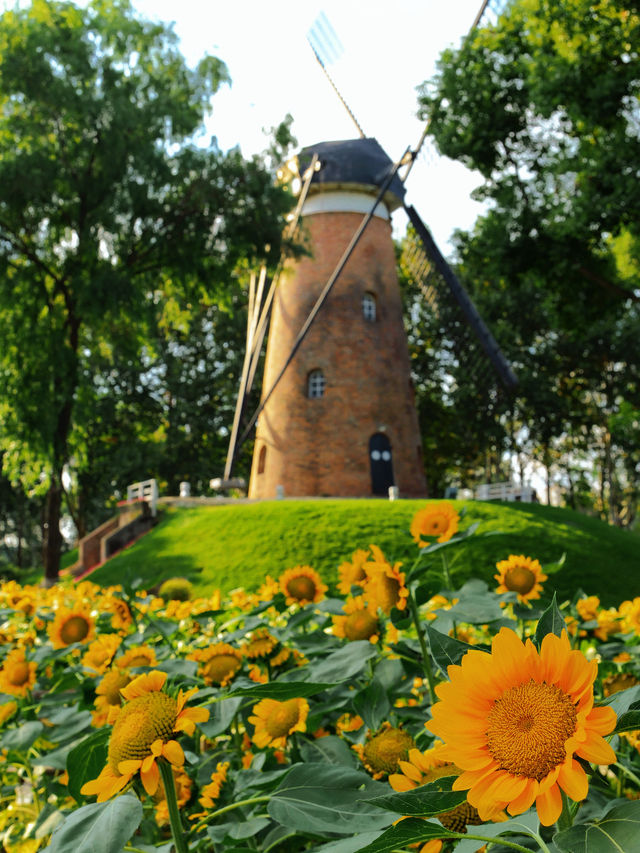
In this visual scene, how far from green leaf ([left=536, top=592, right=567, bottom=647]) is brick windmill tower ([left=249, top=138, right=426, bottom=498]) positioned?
15.9m

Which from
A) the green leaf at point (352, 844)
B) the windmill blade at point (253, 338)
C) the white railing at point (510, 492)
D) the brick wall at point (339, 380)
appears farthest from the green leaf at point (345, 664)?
the white railing at point (510, 492)

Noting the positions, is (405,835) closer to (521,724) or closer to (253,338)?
(521,724)

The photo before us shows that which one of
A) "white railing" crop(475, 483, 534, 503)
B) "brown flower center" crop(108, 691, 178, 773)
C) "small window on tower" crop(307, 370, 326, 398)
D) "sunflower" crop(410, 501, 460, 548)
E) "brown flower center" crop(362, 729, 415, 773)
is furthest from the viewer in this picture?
"white railing" crop(475, 483, 534, 503)

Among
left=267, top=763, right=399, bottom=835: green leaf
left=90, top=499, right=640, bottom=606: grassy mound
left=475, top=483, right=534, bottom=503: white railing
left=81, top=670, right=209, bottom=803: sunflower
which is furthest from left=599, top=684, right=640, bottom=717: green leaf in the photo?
left=475, top=483, right=534, bottom=503: white railing

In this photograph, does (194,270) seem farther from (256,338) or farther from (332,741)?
(332,741)

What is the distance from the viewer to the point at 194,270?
1506cm

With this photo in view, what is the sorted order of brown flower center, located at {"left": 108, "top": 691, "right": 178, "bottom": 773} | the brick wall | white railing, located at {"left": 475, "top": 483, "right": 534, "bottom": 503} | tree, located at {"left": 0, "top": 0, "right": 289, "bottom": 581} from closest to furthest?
1. brown flower center, located at {"left": 108, "top": 691, "right": 178, "bottom": 773}
2. tree, located at {"left": 0, "top": 0, "right": 289, "bottom": 581}
3. the brick wall
4. white railing, located at {"left": 475, "top": 483, "right": 534, "bottom": 503}

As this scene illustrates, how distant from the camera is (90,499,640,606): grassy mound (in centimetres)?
1143

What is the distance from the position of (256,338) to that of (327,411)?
3026 millimetres

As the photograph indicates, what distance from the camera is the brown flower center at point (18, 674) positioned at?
1.89 meters

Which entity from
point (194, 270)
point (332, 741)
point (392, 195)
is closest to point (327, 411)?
point (194, 270)

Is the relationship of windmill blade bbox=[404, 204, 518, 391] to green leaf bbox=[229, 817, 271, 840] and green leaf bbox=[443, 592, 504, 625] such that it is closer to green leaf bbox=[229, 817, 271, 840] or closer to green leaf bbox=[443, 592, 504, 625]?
green leaf bbox=[443, 592, 504, 625]

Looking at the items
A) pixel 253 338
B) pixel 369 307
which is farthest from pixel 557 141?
pixel 253 338

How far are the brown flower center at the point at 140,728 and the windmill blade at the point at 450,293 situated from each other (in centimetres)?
1912
